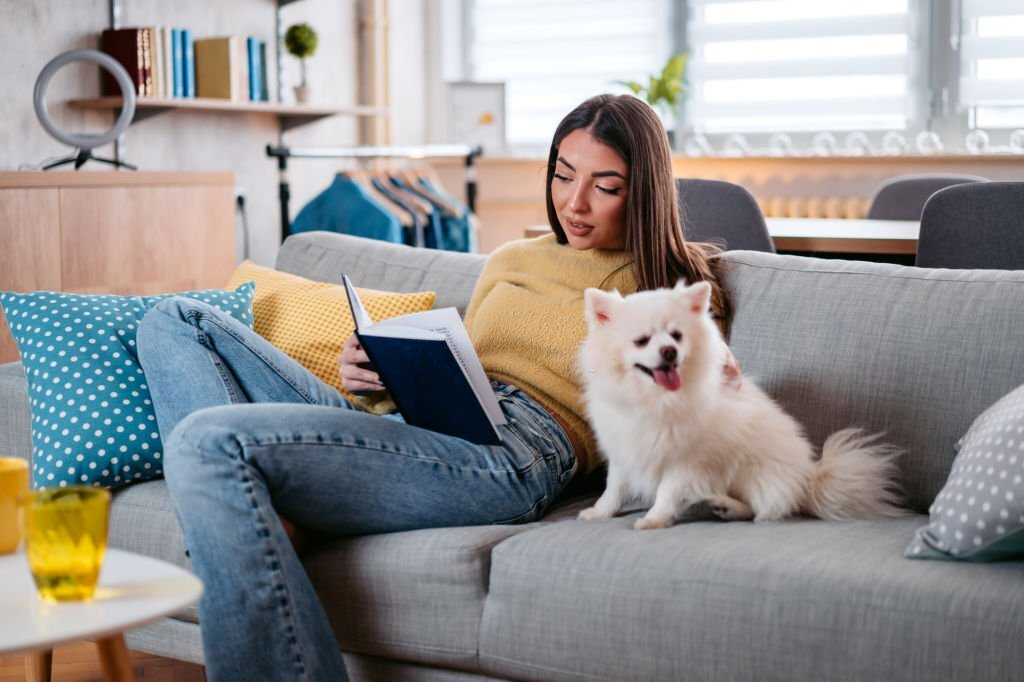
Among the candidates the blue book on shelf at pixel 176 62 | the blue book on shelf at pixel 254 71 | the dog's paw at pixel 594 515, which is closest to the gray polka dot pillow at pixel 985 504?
the dog's paw at pixel 594 515

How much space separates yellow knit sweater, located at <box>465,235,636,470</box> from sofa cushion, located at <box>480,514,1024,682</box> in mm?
319

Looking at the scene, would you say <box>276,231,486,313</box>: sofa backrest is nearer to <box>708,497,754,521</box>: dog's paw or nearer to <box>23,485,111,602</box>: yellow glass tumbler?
<box>708,497,754,521</box>: dog's paw

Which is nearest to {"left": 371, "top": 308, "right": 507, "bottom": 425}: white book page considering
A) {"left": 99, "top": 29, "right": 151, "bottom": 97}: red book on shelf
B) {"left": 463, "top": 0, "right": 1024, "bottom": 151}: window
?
{"left": 99, "top": 29, "right": 151, "bottom": 97}: red book on shelf

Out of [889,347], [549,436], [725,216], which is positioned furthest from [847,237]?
[549,436]

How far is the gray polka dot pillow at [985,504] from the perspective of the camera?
1.45m

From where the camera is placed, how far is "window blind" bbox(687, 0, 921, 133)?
4965mm

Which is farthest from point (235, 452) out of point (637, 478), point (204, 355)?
point (637, 478)

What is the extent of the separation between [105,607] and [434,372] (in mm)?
720

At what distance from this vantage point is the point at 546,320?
203cm

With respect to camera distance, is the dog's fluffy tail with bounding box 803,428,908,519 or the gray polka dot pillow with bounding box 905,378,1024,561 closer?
the gray polka dot pillow with bounding box 905,378,1024,561

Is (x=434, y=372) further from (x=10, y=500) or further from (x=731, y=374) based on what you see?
(x=10, y=500)

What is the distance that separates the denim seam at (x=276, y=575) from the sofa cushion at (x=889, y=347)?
893mm

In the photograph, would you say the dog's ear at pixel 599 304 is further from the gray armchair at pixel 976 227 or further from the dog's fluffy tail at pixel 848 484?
the gray armchair at pixel 976 227

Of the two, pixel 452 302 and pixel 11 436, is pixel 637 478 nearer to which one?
pixel 452 302
